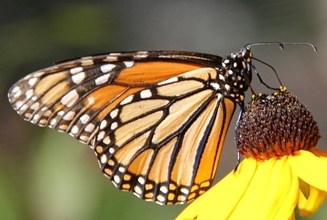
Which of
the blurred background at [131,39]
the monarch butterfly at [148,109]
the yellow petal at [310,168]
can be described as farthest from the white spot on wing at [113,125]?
the blurred background at [131,39]

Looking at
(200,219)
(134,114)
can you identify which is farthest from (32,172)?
(200,219)

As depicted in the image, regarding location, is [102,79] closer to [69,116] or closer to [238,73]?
[69,116]

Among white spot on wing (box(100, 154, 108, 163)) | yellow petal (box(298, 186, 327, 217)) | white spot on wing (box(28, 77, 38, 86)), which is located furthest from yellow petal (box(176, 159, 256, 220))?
white spot on wing (box(28, 77, 38, 86))

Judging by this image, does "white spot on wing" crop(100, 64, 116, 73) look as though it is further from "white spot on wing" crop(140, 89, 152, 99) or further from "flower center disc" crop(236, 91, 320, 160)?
"flower center disc" crop(236, 91, 320, 160)

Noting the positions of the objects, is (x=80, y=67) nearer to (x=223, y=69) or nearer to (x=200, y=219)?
(x=223, y=69)

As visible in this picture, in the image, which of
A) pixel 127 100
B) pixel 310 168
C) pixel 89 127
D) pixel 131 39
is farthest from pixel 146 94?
pixel 131 39
